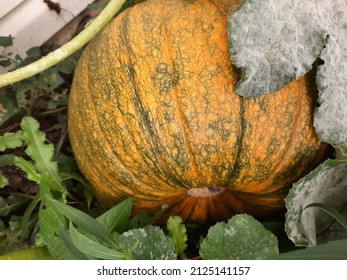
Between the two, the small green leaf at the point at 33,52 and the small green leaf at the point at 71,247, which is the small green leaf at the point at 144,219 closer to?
the small green leaf at the point at 71,247

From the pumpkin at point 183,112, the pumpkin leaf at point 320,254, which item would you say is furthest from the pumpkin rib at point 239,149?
the pumpkin leaf at point 320,254

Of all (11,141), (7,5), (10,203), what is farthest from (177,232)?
(7,5)

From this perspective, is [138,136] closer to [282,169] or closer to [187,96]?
[187,96]

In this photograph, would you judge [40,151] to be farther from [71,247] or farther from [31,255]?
[71,247]

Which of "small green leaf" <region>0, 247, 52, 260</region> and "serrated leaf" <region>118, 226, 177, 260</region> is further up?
"small green leaf" <region>0, 247, 52, 260</region>

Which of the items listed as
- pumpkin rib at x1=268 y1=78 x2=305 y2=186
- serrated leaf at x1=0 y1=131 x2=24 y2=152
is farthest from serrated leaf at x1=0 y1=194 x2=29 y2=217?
pumpkin rib at x1=268 y1=78 x2=305 y2=186

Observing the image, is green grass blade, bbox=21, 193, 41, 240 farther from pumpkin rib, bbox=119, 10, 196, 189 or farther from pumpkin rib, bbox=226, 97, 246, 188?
pumpkin rib, bbox=226, 97, 246, 188
